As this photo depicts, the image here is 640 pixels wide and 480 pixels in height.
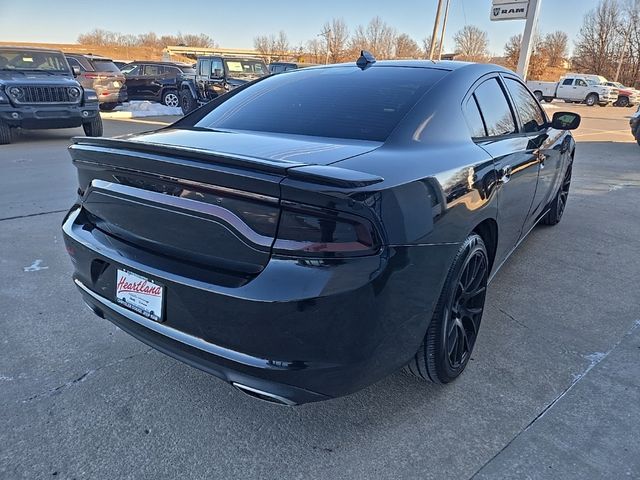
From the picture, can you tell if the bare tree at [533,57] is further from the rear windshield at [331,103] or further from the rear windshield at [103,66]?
the rear windshield at [331,103]

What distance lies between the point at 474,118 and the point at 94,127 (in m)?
9.55

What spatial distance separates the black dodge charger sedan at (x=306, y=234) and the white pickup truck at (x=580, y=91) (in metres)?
34.2

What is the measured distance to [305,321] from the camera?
5.43 ft

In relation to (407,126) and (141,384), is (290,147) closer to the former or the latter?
(407,126)

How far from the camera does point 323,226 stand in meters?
1.63

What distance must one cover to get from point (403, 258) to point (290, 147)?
719 millimetres

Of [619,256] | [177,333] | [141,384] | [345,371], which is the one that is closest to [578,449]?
[345,371]

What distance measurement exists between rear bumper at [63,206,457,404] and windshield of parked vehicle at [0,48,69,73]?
9.79m

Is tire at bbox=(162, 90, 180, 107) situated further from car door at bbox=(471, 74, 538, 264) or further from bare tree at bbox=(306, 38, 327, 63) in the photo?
bare tree at bbox=(306, 38, 327, 63)

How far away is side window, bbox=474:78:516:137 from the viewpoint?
287 centimetres

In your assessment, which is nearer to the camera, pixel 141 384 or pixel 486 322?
pixel 141 384

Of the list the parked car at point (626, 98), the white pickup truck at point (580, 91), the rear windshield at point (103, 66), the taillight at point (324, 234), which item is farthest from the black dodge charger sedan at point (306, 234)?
the parked car at point (626, 98)

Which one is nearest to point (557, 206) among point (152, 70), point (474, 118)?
point (474, 118)

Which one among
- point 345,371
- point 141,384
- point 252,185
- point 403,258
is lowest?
point 141,384
